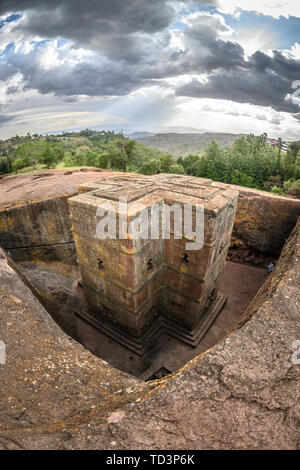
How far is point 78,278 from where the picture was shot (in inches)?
479

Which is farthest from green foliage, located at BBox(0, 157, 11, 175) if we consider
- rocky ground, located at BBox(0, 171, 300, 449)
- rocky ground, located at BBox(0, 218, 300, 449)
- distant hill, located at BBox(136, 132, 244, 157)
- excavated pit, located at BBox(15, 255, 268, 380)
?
distant hill, located at BBox(136, 132, 244, 157)

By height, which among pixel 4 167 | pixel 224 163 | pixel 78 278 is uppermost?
pixel 4 167

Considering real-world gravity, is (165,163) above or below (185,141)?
below

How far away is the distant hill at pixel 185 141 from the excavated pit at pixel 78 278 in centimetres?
13135

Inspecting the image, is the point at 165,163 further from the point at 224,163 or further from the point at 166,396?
the point at 166,396

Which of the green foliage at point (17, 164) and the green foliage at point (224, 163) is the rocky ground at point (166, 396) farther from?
the green foliage at point (17, 164)

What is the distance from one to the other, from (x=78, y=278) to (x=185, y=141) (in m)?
163

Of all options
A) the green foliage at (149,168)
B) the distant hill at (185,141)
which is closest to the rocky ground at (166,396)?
the green foliage at (149,168)

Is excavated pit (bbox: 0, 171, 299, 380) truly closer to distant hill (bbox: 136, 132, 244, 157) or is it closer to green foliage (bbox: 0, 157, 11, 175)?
green foliage (bbox: 0, 157, 11, 175)

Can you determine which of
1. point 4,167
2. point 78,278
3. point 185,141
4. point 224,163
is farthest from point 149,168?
point 185,141

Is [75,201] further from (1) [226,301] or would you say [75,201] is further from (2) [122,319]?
(1) [226,301]

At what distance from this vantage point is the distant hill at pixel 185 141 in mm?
140625

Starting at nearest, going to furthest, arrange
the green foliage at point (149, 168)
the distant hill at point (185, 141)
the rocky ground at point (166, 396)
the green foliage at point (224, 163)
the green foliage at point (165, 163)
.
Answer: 1. the rocky ground at point (166, 396)
2. the green foliage at point (224, 163)
3. the green foliage at point (149, 168)
4. the green foliage at point (165, 163)
5. the distant hill at point (185, 141)
